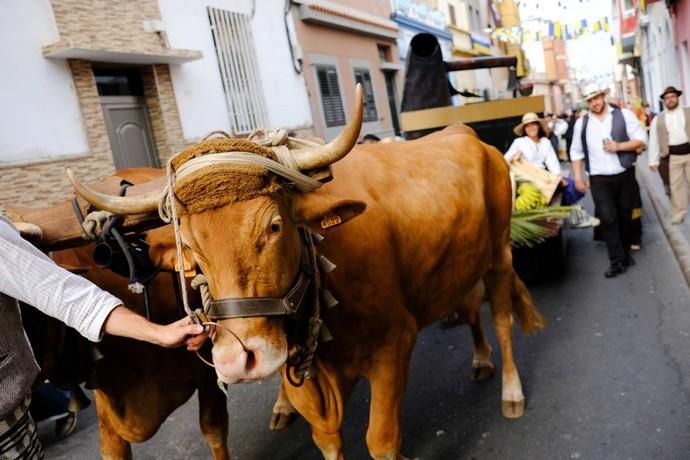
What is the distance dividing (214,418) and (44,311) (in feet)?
5.37

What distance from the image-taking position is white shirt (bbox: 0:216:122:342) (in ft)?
5.92

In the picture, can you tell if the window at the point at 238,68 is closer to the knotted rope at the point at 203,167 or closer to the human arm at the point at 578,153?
the human arm at the point at 578,153

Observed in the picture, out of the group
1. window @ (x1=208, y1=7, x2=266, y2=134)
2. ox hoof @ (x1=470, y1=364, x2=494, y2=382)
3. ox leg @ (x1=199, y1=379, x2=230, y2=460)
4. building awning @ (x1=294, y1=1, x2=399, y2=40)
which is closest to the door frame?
window @ (x1=208, y1=7, x2=266, y2=134)

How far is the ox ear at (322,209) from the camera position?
2230 mm

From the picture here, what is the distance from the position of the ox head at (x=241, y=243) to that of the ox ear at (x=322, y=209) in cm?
10

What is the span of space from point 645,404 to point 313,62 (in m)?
13.1

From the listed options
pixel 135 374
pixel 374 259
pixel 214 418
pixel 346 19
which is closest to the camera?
pixel 374 259

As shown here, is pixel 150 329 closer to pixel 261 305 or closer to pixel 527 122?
pixel 261 305

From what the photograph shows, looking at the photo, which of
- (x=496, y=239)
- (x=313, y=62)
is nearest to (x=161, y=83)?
(x=313, y=62)

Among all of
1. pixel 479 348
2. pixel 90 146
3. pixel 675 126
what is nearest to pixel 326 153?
pixel 479 348

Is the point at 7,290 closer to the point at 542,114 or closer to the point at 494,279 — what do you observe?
the point at 494,279

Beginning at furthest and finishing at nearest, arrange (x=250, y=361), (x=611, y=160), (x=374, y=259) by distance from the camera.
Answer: (x=611, y=160) → (x=374, y=259) → (x=250, y=361)

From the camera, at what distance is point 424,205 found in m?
3.20

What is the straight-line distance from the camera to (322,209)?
2232mm
